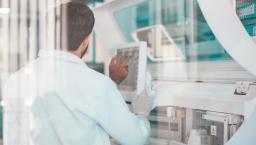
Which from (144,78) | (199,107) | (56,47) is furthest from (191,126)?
Result: (56,47)

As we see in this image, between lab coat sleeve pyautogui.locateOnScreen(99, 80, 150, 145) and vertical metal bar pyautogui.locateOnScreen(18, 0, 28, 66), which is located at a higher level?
vertical metal bar pyautogui.locateOnScreen(18, 0, 28, 66)

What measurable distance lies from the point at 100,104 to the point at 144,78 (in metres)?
0.34

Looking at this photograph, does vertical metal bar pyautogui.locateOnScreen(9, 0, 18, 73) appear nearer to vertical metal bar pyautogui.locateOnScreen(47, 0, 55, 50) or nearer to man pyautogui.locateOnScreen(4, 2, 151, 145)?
man pyautogui.locateOnScreen(4, 2, 151, 145)

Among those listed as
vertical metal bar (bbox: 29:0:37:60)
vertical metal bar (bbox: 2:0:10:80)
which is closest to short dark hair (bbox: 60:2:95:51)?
vertical metal bar (bbox: 29:0:37:60)

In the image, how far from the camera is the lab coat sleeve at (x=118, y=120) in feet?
5.50

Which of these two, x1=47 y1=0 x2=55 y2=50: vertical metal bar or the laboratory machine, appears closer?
the laboratory machine

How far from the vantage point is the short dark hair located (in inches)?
70.2

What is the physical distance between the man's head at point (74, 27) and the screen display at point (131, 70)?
29cm

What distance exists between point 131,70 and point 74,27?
1.32ft

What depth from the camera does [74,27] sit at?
1.78 m

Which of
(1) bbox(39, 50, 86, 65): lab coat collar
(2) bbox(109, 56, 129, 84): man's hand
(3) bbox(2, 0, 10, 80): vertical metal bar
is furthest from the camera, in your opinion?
(2) bbox(109, 56, 129, 84): man's hand

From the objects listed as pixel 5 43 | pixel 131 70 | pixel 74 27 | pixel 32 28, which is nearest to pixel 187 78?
pixel 131 70

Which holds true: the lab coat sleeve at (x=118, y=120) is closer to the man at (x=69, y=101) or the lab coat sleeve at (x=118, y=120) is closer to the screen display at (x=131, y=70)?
the man at (x=69, y=101)

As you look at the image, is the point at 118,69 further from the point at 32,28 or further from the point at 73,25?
the point at 32,28
